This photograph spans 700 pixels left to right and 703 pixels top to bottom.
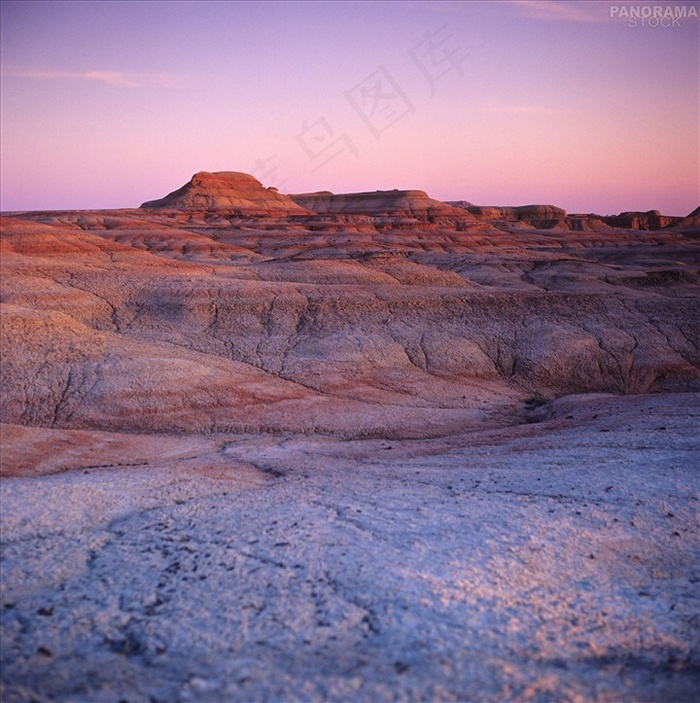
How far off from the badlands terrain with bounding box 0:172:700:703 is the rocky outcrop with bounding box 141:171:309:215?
9318 cm

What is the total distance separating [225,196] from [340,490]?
12405 centimetres

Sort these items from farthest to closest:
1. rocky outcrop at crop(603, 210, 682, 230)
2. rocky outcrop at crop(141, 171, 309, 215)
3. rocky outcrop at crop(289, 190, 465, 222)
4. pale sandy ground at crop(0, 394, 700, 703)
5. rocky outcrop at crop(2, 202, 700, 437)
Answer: rocky outcrop at crop(603, 210, 682, 230)
rocky outcrop at crop(141, 171, 309, 215)
rocky outcrop at crop(289, 190, 465, 222)
rocky outcrop at crop(2, 202, 700, 437)
pale sandy ground at crop(0, 394, 700, 703)

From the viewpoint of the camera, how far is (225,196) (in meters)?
128

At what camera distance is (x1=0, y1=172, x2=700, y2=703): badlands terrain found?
5656mm

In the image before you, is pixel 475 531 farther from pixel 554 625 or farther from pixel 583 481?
pixel 583 481

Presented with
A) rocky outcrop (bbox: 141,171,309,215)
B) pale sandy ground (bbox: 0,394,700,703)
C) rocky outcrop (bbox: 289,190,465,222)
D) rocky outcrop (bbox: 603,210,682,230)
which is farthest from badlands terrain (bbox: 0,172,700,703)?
rocky outcrop (bbox: 603,210,682,230)

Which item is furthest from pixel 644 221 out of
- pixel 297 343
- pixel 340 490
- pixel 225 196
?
pixel 340 490

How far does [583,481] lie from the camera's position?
34.7 feet

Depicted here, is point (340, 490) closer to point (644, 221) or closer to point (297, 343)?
point (297, 343)

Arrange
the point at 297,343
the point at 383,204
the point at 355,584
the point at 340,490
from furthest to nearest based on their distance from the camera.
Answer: the point at 383,204 < the point at 297,343 < the point at 340,490 < the point at 355,584

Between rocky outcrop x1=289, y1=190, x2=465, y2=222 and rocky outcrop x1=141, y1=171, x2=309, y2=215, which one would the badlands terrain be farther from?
rocky outcrop x1=141, y1=171, x2=309, y2=215

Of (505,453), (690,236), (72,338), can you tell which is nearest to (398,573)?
(505,453)

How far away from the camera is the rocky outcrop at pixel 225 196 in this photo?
123 meters

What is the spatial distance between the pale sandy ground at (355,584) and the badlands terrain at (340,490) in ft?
0.10
